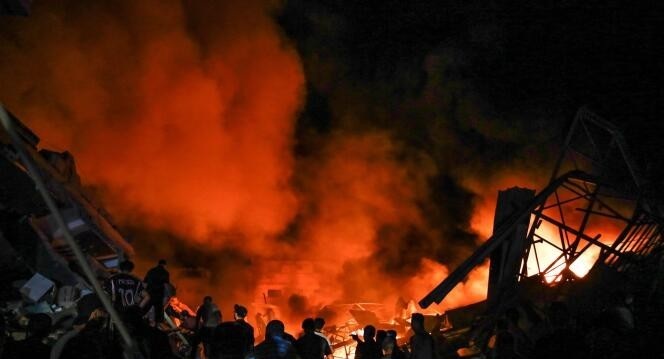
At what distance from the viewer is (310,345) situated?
18.0 feet

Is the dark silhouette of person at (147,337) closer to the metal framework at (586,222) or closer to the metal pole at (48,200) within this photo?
the metal pole at (48,200)

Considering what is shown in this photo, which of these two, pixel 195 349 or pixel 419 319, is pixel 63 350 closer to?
pixel 195 349

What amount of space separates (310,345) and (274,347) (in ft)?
3.38

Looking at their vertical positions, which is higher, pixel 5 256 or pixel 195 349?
pixel 5 256

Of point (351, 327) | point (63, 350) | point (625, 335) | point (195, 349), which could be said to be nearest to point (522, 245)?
point (625, 335)

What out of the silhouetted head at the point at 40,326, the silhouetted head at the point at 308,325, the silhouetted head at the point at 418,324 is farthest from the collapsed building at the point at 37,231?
the silhouetted head at the point at 418,324

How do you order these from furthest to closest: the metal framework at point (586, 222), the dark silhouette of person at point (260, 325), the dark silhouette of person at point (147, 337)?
the dark silhouette of person at point (260, 325) < the metal framework at point (586, 222) < the dark silhouette of person at point (147, 337)

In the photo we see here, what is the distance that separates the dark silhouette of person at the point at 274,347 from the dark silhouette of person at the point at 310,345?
0.86 metres

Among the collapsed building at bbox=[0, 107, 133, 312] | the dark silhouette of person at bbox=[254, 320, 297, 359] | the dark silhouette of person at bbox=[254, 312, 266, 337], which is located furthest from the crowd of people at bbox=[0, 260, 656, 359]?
the dark silhouette of person at bbox=[254, 312, 266, 337]

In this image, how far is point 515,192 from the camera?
7.78 m

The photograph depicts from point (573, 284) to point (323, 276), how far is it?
17.1m

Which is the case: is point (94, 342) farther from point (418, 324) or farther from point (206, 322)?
point (418, 324)

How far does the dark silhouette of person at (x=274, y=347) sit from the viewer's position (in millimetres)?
4535

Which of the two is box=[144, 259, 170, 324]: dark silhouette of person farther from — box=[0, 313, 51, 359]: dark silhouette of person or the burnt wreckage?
the burnt wreckage
